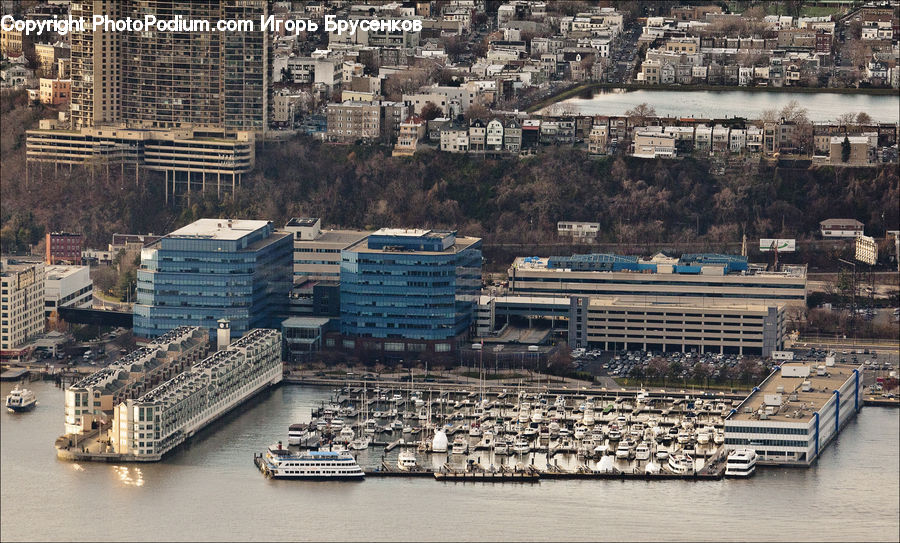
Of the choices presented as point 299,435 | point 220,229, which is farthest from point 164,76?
point 299,435

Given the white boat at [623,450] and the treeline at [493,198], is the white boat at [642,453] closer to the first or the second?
the white boat at [623,450]

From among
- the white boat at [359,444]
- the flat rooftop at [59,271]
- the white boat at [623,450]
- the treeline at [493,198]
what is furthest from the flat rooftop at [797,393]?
the flat rooftop at [59,271]

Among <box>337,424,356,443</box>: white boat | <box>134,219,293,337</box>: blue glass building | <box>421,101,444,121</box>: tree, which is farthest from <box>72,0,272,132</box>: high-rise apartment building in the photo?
<box>337,424,356,443</box>: white boat

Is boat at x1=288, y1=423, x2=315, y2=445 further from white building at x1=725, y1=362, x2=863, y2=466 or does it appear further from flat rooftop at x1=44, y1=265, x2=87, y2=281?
flat rooftop at x1=44, y1=265, x2=87, y2=281

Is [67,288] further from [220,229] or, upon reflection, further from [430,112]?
[430,112]

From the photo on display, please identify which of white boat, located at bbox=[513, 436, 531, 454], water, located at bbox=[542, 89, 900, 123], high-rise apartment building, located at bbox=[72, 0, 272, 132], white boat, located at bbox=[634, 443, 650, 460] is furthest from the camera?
water, located at bbox=[542, 89, 900, 123]

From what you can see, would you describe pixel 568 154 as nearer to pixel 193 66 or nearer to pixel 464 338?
pixel 193 66
